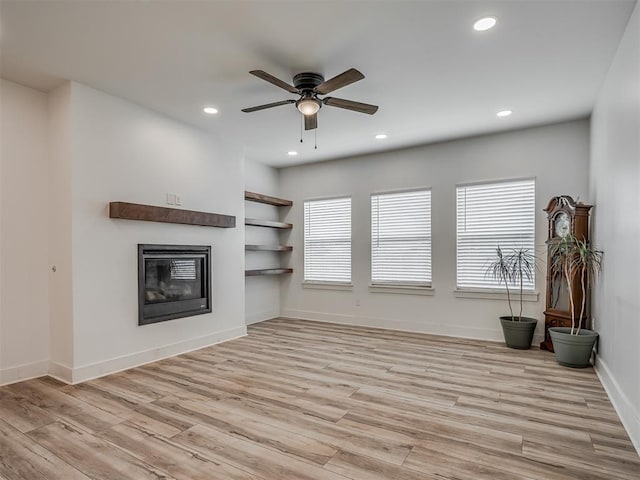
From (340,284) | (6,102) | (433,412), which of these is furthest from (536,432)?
(6,102)

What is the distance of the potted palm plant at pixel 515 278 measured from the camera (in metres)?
4.56

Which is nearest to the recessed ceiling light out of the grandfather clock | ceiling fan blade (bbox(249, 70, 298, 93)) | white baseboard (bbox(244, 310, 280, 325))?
ceiling fan blade (bbox(249, 70, 298, 93))

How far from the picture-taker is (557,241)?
4.25m

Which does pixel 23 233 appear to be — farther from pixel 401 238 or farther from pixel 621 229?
pixel 621 229

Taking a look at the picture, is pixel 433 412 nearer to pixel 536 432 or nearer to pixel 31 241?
pixel 536 432

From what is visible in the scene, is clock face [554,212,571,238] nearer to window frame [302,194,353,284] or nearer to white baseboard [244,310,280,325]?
window frame [302,194,353,284]

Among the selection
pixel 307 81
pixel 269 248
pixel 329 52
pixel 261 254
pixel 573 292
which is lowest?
pixel 573 292

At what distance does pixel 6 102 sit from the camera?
3482 mm

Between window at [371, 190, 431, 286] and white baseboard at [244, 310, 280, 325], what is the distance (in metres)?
1.97

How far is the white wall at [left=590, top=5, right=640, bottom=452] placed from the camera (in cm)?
246

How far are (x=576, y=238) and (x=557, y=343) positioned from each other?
3.78 ft

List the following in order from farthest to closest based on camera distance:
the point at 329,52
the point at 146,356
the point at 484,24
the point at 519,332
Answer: the point at 519,332 → the point at 146,356 → the point at 329,52 → the point at 484,24

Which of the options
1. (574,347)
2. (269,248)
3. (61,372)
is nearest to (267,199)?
(269,248)

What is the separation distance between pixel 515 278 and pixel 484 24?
3.34 metres
